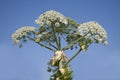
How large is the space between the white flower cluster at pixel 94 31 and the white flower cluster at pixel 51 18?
45.3 inches

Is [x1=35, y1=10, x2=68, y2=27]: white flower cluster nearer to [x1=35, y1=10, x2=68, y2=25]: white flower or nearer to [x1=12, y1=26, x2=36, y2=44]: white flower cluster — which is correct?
[x1=35, y1=10, x2=68, y2=25]: white flower

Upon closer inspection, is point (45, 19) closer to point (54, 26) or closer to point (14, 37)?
point (54, 26)

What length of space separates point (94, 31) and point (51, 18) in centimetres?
279

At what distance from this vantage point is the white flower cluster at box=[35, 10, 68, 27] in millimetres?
25500

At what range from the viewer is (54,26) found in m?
26.0

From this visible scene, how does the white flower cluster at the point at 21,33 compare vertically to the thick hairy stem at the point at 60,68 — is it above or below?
above

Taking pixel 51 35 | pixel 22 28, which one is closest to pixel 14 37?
pixel 22 28

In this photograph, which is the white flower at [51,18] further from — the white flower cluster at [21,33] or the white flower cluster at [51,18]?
the white flower cluster at [21,33]

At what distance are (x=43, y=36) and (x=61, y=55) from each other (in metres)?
1.89

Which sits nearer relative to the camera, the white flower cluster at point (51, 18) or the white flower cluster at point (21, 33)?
the white flower cluster at point (51, 18)

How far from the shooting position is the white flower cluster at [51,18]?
2550 cm

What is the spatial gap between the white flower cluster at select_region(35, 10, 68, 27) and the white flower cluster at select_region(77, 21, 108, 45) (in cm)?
115

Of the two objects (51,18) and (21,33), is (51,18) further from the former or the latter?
(21,33)

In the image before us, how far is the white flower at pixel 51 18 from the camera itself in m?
25.5
